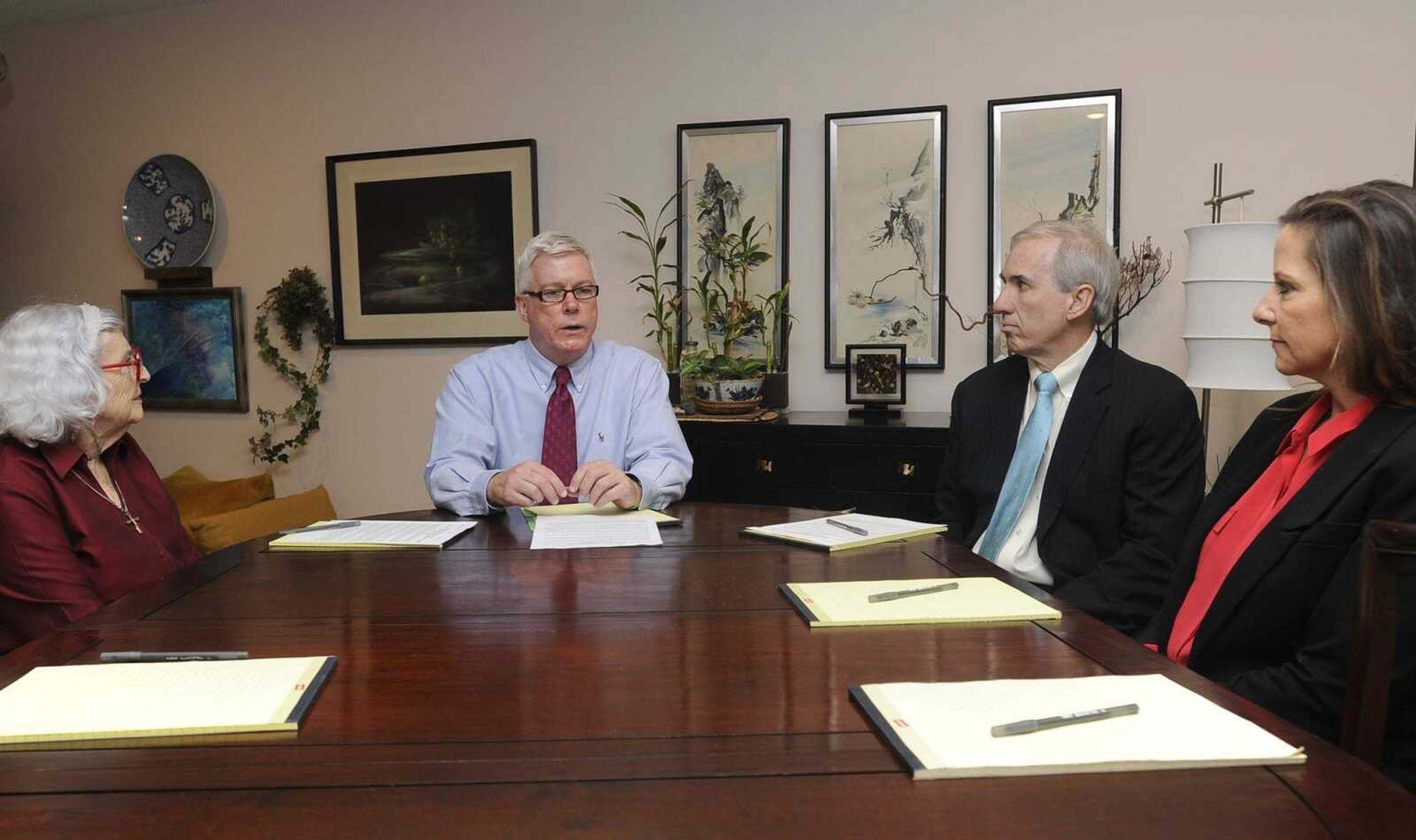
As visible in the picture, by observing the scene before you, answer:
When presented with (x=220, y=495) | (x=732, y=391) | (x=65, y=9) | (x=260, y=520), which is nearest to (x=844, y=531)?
(x=732, y=391)

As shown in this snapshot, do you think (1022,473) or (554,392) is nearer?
(1022,473)

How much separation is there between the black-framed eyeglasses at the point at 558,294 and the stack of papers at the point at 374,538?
0.76m

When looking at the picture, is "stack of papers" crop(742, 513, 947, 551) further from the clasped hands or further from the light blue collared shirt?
the light blue collared shirt

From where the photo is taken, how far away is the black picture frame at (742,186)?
3939mm

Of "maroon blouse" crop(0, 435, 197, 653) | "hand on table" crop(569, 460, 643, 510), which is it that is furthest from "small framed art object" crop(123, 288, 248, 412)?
"hand on table" crop(569, 460, 643, 510)

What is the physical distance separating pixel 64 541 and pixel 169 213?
3.58m

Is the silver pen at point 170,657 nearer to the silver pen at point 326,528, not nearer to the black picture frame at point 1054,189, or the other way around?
the silver pen at point 326,528

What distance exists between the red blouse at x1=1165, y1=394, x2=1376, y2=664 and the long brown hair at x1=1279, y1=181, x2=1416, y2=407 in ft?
0.22

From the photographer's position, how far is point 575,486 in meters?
2.25

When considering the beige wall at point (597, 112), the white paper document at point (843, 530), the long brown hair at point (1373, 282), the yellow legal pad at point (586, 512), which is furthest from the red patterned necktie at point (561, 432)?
the long brown hair at point (1373, 282)

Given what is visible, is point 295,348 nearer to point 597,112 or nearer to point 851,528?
point 597,112

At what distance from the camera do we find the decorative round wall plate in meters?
4.80

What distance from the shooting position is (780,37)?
3.94 metres

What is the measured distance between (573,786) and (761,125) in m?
3.44
